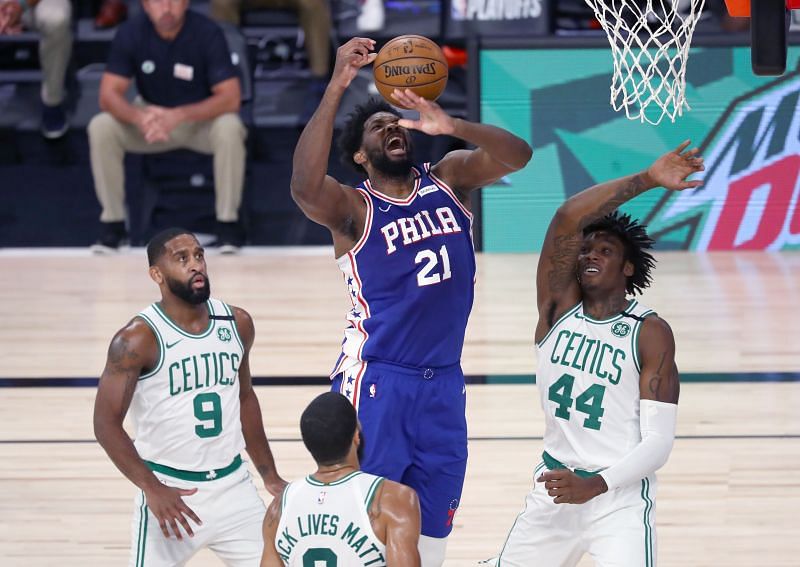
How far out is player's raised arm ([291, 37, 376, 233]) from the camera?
171 inches

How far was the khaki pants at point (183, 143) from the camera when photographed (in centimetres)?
1094

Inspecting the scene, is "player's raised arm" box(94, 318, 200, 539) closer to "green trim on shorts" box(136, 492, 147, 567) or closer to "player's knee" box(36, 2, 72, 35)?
"green trim on shorts" box(136, 492, 147, 567)

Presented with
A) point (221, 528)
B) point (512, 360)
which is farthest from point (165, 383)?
point (512, 360)

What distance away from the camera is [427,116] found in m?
4.35

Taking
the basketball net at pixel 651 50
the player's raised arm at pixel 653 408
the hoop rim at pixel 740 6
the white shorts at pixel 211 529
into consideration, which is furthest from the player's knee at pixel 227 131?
the player's raised arm at pixel 653 408

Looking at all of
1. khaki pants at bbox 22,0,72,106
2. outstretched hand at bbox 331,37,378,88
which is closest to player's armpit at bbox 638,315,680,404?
outstretched hand at bbox 331,37,378,88

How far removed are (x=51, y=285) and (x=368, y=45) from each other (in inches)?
254

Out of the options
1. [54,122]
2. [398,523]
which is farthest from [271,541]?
[54,122]

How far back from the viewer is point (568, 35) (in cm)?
1102

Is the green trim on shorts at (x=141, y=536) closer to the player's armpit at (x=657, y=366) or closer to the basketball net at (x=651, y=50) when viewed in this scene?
the player's armpit at (x=657, y=366)

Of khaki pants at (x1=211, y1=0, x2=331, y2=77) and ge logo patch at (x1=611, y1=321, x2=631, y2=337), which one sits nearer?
ge logo patch at (x1=611, y1=321, x2=631, y2=337)

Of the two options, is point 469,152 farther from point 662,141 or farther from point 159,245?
point 662,141

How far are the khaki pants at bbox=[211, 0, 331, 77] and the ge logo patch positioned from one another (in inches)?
311

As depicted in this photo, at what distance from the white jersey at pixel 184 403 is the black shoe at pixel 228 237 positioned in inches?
265
